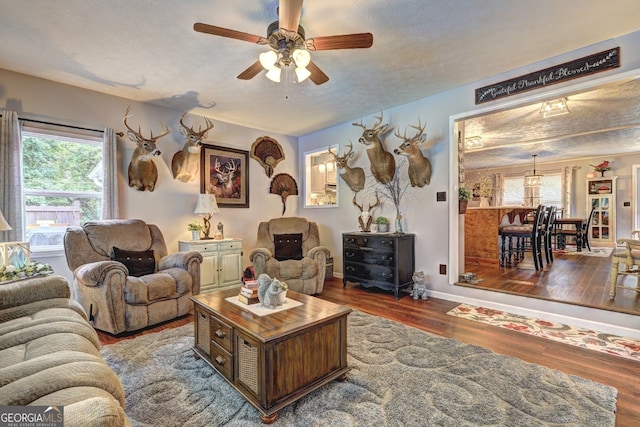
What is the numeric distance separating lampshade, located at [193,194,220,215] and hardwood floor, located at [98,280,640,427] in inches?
61.3

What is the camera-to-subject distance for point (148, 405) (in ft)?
5.52

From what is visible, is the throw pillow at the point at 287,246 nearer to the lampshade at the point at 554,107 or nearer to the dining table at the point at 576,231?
the lampshade at the point at 554,107

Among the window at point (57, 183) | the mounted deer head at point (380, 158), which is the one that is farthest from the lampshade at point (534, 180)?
the window at point (57, 183)

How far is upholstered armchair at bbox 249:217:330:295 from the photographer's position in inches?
149

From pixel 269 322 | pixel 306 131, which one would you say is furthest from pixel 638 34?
pixel 306 131

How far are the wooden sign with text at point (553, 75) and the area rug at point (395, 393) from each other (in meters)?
2.62

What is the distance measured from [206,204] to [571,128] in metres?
6.28

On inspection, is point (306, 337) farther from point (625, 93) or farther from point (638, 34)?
point (625, 93)

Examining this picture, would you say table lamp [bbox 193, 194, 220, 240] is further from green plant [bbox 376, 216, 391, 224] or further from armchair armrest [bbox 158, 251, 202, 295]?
green plant [bbox 376, 216, 391, 224]

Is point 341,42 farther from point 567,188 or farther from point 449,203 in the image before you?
point 567,188

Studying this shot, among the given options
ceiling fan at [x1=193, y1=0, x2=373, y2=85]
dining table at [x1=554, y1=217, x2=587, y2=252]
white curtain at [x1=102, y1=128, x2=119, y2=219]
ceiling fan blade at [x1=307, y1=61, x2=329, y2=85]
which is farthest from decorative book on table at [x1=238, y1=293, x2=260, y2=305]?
dining table at [x1=554, y1=217, x2=587, y2=252]

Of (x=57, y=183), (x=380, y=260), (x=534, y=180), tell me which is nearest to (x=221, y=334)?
(x=380, y=260)

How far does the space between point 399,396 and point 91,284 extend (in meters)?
2.67

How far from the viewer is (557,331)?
272cm
